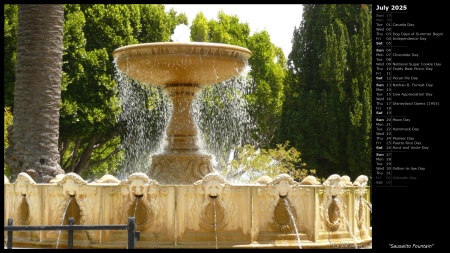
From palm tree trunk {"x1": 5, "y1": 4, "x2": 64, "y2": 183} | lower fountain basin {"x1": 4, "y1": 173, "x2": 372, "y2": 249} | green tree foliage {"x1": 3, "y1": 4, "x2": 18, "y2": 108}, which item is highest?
green tree foliage {"x1": 3, "y1": 4, "x2": 18, "y2": 108}

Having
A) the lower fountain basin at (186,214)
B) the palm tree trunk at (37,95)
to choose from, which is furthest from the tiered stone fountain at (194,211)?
the palm tree trunk at (37,95)

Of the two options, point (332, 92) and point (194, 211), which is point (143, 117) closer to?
point (332, 92)

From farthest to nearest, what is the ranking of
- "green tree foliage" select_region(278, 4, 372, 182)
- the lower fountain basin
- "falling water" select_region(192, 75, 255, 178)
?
"falling water" select_region(192, 75, 255, 178)
"green tree foliage" select_region(278, 4, 372, 182)
the lower fountain basin

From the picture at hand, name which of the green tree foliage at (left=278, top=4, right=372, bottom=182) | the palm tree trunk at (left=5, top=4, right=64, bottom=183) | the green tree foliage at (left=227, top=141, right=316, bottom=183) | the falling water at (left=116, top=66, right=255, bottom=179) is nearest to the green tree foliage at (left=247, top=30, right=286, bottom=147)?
the falling water at (left=116, top=66, right=255, bottom=179)

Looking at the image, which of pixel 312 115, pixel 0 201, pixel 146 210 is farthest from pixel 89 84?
pixel 0 201

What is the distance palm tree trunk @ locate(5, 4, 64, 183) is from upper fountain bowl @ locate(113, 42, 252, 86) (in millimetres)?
1603

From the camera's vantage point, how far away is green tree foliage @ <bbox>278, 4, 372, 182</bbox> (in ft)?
87.0

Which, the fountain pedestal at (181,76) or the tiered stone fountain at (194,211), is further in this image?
the fountain pedestal at (181,76)

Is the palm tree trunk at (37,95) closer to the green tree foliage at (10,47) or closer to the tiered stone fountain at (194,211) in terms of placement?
the tiered stone fountain at (194,211)

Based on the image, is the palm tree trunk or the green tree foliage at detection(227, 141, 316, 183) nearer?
the palm tree trunk

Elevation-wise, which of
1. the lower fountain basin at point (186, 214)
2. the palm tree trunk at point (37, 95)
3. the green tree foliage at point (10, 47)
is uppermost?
the green tree foliage at point (10, 47)

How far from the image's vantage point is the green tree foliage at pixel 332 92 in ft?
87.0

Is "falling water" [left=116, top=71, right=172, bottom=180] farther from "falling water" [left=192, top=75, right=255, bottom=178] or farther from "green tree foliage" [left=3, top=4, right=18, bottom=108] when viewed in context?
"green tree foliage" [left=3, top=4, right=18, bottom=108]
